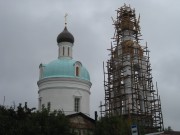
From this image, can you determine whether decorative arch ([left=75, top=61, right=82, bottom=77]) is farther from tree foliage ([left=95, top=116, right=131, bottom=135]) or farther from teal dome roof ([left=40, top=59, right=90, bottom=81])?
tree foliage ([left=95, top=116, right=131, bottom=135])

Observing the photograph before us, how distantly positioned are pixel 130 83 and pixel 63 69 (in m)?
6.84

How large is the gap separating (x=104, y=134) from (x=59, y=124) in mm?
3946

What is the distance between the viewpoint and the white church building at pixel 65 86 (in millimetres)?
35625

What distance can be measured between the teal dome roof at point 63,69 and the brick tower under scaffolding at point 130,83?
2453 mm

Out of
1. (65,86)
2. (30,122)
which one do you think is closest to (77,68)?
(65,86)

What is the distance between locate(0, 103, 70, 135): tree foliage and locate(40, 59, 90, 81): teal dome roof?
26.7 feet

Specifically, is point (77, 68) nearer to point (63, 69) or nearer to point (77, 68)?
point (77, 68)

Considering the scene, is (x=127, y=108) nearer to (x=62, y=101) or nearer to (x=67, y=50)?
(x=62, y=101)

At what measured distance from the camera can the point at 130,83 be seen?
112ft

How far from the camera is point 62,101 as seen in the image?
35469 mm

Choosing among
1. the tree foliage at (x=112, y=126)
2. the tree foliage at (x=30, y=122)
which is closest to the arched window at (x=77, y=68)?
the tree foliage at (x=112, y=126)

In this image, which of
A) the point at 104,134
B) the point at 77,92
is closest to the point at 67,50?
the point at 77,92

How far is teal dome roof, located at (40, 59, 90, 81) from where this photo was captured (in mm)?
36156

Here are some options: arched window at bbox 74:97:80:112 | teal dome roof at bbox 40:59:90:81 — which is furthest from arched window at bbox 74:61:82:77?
arched window at bbox 74:97:80:112
